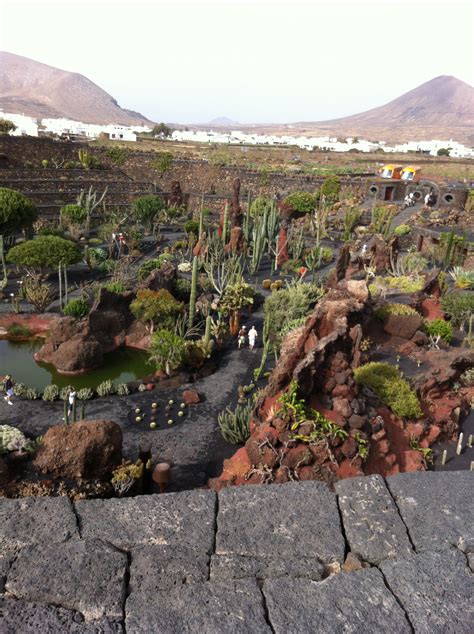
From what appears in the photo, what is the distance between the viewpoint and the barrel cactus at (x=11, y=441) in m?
9.18

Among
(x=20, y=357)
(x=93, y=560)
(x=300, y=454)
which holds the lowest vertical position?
(x=20, y=357)

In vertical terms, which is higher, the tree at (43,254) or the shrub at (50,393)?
the tree at (43,254)

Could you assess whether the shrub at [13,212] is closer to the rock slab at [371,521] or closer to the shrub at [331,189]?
the rock slab at [371,521]

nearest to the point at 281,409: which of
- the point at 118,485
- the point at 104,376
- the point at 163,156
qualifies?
the point at 118,485

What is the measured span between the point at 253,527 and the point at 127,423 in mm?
8238

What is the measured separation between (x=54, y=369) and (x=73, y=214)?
1647 centimetres

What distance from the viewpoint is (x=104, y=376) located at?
13836 millimetres

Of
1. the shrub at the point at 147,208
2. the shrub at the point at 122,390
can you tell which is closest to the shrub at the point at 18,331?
the shrub at the point at 122,390

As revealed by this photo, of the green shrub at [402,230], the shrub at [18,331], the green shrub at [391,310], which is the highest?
the green shrub at [391,310]

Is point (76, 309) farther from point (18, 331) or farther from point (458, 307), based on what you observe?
point (458, 307)

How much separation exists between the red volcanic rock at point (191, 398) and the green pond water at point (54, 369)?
2.35 metres

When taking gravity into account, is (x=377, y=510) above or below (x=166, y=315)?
above

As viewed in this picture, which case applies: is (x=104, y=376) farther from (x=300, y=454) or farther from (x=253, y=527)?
(x=253, y=527)

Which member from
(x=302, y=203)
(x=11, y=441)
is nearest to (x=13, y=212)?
(x=11, y=441)
